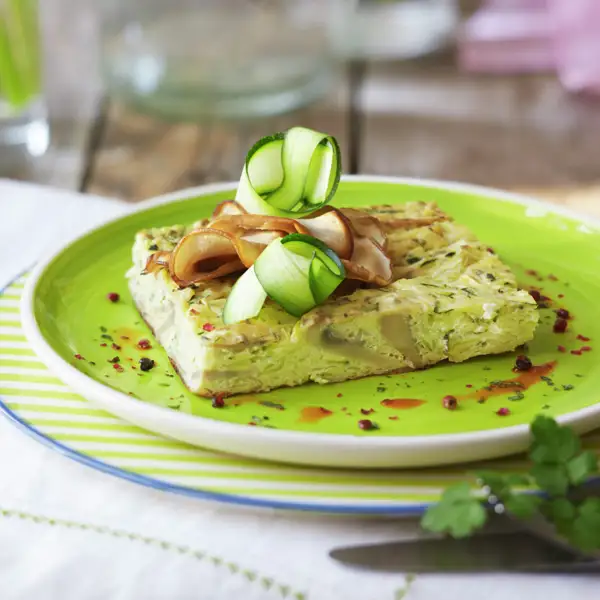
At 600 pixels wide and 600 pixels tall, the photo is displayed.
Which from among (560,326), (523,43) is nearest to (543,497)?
(560,326)

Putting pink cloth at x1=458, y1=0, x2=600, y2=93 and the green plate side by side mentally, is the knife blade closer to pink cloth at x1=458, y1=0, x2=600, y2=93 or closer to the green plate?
the green plate

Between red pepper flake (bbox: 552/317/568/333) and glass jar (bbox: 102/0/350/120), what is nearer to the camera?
red pepper flake (bbox: 552/317/568/333)

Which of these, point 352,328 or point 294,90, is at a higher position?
point 352,328

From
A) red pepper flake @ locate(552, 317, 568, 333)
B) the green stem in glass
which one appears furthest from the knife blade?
the green stem in glass

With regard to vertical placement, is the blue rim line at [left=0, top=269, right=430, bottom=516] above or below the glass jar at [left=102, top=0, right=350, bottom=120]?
above

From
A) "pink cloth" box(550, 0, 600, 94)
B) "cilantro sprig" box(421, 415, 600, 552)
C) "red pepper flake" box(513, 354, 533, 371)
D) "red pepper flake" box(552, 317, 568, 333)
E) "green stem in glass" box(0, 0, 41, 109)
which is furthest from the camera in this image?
"pink cloth" box(550, 0, 600, 94)

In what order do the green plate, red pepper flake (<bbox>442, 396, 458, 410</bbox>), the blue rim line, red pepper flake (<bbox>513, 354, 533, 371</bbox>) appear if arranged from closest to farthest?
the blue rim line → the green plate → red pepper flake (<bbox>442, 396, 458, 410</bbox>) → red pepper flake (<bbox>513, 354, 533, 371</bbox>)

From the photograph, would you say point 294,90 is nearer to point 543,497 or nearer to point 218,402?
point 218,402
